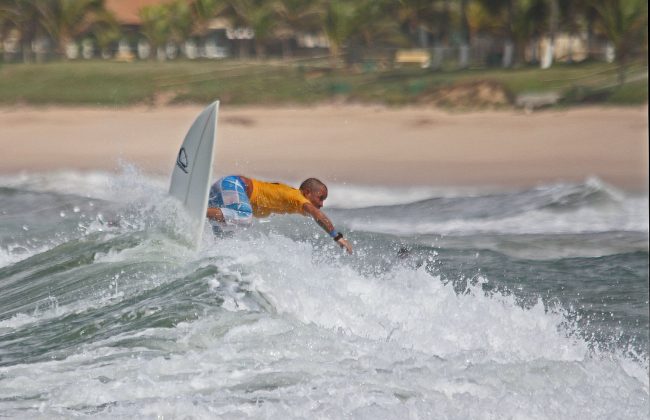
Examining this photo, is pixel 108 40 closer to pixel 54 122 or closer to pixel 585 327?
pixel 54 122

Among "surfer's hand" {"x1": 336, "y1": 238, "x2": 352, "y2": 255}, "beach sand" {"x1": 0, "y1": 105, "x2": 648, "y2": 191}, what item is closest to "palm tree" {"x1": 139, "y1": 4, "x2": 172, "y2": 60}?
"beach sand" {"x1": 0, "y1": 105, "x2": 648, "y2": 191}

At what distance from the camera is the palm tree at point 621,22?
22.7m

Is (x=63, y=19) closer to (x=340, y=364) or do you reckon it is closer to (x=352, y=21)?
(x=352, y=21)

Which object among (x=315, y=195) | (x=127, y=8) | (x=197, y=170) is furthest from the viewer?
(x=127, y=8)

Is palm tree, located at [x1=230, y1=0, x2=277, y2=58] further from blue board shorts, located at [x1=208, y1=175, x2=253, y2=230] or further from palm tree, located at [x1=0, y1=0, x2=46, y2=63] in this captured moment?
blue board shorts, located at [x1=208, y1=175, x2=253, y2=230]

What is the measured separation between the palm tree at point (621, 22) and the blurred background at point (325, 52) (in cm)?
3

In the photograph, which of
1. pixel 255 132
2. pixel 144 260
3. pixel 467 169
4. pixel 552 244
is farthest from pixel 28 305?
pixel 255 132

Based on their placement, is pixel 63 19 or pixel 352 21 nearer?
pixel 63 19

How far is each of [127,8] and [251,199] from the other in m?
17.7

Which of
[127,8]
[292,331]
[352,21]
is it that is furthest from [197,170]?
[127,8]

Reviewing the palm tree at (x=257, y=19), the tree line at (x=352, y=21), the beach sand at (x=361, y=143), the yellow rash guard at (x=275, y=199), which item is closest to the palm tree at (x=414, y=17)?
the tree line at (x=352, y=21)

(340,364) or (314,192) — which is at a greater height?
(314,192)

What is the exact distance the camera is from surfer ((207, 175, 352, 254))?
7.46m

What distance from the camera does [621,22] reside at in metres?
22.8
